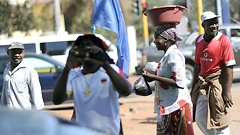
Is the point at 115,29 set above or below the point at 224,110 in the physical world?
above

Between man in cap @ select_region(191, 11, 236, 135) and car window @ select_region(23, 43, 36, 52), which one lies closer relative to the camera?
man in cap @ select_region(191, 11, 236, 135)

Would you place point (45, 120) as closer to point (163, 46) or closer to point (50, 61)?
point (163, 46)

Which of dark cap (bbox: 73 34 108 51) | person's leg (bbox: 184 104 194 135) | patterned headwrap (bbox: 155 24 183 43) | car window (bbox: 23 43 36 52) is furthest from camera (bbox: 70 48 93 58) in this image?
car window (bbox: 23 43 36 52)

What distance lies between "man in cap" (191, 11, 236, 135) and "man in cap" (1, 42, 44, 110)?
1914 mm

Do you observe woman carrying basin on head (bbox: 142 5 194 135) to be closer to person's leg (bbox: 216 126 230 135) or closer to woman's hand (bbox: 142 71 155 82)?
woman's hand (bbox: 142 71 155 82)

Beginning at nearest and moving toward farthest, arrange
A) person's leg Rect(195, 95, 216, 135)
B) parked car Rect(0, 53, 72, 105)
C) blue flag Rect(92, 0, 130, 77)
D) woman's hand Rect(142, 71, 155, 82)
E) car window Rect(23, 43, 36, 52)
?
woman's hand Rect(142, 71, 155, 82) < person's leg Rect(195, 95, 216, 135) < blue flag Rect(92, 0, 130, 77) < parked car Rect(0, 53, 72, 105) < car window Rect(23, 43, 36, 52)

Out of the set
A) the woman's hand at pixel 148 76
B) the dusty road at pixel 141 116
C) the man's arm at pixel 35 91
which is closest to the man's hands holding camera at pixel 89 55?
the woman's hand at pixel 148 76

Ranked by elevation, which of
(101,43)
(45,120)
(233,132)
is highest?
(101,43)

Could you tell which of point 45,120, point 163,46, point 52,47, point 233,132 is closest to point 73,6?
point 52,47

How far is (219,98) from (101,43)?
2.75 meters

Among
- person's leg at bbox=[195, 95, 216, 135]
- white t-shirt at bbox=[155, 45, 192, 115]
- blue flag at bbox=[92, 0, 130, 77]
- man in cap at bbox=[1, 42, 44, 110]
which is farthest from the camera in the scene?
blue flag at bbox=[92, 0, 130, 77]

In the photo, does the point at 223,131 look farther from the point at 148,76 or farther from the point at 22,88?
the point at 22,88

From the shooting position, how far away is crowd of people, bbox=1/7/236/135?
5039mm

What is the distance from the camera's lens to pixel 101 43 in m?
5.30
